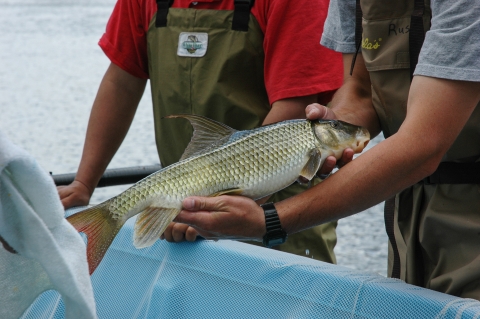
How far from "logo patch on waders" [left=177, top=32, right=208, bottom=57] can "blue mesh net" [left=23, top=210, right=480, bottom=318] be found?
54cm

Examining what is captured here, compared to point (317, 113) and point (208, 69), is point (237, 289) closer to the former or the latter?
point (317, 113)

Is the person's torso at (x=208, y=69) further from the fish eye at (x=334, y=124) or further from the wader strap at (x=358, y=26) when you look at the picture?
the fish eye at (x=334, y=124)

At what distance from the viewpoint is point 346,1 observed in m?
1.66

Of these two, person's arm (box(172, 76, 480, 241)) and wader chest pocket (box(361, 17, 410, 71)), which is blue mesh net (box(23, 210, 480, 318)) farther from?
wader chest pocket (box(361, 17, 410, 71))

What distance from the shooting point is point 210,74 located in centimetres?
192

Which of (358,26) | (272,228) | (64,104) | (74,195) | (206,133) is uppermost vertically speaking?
(358,26)

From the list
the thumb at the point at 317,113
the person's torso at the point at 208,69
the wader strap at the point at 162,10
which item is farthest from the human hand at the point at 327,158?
the wader strap at the point at 162,10

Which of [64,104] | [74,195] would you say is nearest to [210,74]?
[74,195]

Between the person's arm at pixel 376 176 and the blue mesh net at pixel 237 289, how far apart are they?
5.1 inches

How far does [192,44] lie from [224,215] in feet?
2.71

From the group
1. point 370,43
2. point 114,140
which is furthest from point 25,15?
point 370,43

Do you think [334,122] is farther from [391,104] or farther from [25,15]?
[25,15]

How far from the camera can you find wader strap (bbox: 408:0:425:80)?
1.38m

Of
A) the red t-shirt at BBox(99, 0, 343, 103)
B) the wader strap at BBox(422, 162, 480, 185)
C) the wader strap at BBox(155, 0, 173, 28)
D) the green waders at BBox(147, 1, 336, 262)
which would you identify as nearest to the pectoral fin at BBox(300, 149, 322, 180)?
the wader strap at BBox(422, 162, 480, 185)
